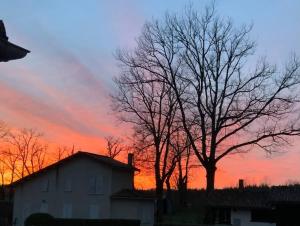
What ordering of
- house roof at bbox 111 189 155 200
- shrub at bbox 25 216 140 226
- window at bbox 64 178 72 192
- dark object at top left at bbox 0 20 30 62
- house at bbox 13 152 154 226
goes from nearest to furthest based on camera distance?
dark object at top left at bbox 0 20 30 62 → shrub at bbox 25 216 140 226 → house roof at bbox 111 189 155 200 → house at bbox 13 152 154 226 → window at bbox 64 178 72 192

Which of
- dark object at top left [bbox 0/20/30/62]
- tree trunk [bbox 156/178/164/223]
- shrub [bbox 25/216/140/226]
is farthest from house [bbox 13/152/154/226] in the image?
dark object at top left [bbox 0/20/30/62]

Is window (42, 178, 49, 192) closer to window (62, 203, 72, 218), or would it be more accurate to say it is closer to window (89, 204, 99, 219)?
window (62, 203, 72, 218)

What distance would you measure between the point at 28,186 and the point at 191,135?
67.5ft

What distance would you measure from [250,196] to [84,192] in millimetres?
17107

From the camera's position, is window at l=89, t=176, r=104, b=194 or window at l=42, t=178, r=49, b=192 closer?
window at l=89, t=176, r=104, b=194

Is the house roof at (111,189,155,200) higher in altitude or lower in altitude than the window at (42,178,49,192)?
lower

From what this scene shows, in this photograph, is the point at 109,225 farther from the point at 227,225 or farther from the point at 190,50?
the point at 190,50

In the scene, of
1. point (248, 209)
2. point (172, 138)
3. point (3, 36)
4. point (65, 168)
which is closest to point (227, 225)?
point (248, 209)

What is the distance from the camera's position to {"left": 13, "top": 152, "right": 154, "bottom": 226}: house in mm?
55781

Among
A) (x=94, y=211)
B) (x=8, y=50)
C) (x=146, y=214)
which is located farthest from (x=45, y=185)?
(x=8, y=50)

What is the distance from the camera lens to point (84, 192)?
5822 cm

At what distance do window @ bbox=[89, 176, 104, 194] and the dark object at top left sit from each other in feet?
169

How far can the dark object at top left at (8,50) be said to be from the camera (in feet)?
20.2

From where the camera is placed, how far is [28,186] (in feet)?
201
